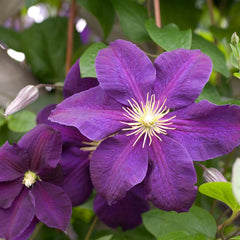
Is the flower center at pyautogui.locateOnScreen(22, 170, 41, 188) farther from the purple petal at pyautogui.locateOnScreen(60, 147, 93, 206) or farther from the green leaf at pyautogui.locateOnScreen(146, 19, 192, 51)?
the green leaf at pyautogui.locateOnScreen(146, 19, 192, 51)

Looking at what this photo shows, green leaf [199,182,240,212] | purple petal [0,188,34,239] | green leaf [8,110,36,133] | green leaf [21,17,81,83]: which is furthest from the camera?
green leaf [21,17,81,83]

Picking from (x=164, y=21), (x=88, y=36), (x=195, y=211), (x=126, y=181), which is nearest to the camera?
(x=126, y=181)

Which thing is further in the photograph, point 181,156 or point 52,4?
point 52,4

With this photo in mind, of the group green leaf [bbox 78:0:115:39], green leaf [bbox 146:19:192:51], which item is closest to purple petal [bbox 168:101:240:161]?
green leaf [bbox 146:19:192:51]

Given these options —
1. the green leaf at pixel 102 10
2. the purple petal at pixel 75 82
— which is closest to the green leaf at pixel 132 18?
the green leaf at pixel 102 10

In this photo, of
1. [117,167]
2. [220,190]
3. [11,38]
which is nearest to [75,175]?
[117,167]

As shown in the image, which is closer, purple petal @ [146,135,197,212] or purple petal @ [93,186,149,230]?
purple petal @ [146,135,197,212]

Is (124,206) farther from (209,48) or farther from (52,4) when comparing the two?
(52,4)

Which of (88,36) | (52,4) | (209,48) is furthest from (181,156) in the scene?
(52,4)
